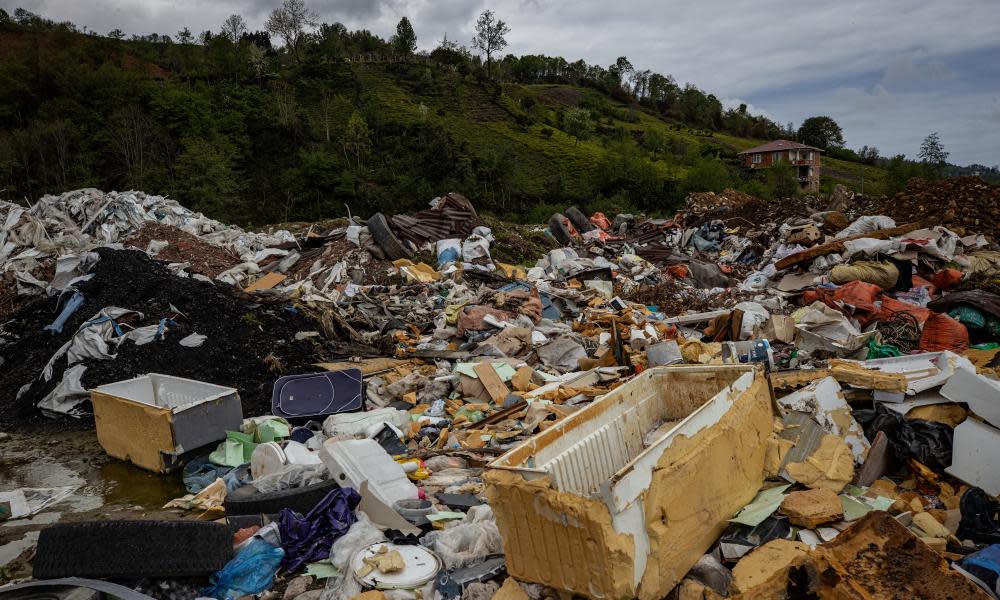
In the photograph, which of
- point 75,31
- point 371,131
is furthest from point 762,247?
point 75,31

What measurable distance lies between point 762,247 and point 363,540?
442 inches

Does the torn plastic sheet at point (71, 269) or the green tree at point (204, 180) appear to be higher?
the green tree at point (204, 180)

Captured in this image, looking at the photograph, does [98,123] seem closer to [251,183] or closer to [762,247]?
[251,183]

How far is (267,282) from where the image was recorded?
1084 centimetres

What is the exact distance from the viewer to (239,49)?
38.3 metres

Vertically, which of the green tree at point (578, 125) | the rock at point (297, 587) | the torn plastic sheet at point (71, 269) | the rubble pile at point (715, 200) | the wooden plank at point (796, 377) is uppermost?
the green tree at point (578, 125)

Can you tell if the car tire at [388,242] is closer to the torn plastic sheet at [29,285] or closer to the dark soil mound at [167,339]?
the dark soil mound at [167,339]

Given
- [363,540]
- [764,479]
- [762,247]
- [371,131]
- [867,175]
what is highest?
[371,131]

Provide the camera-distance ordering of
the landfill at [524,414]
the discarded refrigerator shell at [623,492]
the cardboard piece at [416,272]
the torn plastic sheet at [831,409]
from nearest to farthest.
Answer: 1. the discarded refrigerator shell at [623,492]
2. the landfill at [524,414]
3. the torn plastic sheet at [831,409]
4. the cardboard piece at [416,272]

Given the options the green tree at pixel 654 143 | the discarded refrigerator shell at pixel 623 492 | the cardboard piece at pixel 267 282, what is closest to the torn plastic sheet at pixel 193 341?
the cardboard piece at pixel 267 282

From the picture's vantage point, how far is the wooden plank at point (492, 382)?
235 inches

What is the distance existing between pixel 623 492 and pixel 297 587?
196cm

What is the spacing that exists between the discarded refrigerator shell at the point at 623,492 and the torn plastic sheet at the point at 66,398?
595 cm

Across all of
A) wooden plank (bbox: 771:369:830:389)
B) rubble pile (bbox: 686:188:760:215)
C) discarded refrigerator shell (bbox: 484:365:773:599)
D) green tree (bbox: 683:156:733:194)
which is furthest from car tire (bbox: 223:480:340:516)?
green tree (bbox: 683:156:733:194)
